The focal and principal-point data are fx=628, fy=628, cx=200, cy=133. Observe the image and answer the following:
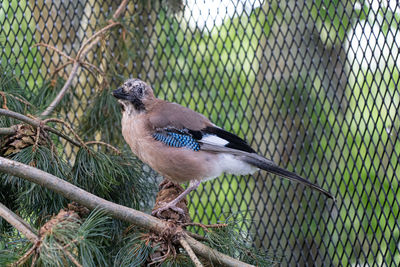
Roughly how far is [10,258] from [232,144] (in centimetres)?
92

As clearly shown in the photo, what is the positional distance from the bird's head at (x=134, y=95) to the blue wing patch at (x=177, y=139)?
122 mm

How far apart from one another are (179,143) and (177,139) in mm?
15

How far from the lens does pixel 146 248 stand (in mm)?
1584

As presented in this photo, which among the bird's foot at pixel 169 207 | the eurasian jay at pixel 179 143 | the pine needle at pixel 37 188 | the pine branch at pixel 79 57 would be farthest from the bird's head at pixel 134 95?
the bird's foot at pixel 169 207

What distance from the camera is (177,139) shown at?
209 centimetres

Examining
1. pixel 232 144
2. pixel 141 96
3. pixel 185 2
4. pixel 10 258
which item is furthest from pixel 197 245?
pixel 185 2

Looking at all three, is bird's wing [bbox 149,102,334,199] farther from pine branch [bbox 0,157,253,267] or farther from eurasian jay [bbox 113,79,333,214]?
pine branch [bbox 0,157,253,267]

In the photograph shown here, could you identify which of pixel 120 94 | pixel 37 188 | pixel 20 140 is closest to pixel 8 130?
pixel 20 140

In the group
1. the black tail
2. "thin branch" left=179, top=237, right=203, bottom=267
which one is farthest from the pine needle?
the black tail

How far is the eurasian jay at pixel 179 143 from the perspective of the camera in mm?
2039

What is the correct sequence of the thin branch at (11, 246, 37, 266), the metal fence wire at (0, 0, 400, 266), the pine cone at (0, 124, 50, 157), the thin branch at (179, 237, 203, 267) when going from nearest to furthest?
the thin branch at (11, 246, 37, 266), the thin branch at (179, 237, 203, 267), the pine cone at (0, 124, 50, 157), the metal fence wire at (0, 0, 400, 266)

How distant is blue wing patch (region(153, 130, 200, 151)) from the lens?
81.5 inches

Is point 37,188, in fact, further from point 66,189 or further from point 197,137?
point 197,137

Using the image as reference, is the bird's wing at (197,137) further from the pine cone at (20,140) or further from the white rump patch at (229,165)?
the pine cone at (20,140)
